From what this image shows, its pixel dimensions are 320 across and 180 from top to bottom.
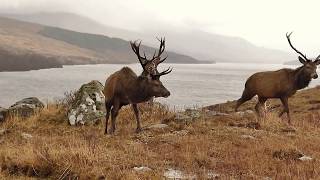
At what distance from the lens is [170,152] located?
11.4 meters

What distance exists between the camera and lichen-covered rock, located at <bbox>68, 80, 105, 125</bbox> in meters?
18.9

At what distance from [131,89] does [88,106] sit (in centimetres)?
473

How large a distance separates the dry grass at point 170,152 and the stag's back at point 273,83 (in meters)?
2.00

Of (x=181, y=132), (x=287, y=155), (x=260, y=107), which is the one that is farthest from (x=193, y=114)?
(x=287, y=155)

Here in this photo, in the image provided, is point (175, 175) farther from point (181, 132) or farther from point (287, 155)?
point (181, 132)

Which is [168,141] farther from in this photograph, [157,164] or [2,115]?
[2,115]

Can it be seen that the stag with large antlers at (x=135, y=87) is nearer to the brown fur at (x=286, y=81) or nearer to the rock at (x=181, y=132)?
the rock at (x=181, y=132)

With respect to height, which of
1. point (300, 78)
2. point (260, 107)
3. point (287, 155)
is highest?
point (300, 78)

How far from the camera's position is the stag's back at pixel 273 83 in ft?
62.9

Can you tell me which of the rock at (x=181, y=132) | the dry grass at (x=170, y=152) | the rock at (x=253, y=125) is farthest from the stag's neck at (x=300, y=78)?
the rock at (x=181, y=132)

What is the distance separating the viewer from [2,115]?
2067cm

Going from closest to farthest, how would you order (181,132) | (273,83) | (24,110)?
(181,132) → (273,83) → (24,110)

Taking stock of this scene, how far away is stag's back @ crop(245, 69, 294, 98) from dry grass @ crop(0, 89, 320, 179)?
200cm

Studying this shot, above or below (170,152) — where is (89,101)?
above
